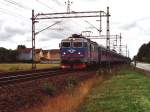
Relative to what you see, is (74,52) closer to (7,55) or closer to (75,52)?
(75,52)

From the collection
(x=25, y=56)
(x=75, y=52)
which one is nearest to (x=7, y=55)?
(x=25, y=56)

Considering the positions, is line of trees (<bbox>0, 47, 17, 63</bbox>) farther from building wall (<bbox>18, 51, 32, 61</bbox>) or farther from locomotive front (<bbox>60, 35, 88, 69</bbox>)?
locomotive front (<bbox>60, 35, 88, 69</bbox>)

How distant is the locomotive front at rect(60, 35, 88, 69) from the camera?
40688 mm

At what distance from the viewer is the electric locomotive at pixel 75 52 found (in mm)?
40719

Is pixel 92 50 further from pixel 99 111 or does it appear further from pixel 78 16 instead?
pixel 99 111

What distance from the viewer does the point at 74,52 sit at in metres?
41.2

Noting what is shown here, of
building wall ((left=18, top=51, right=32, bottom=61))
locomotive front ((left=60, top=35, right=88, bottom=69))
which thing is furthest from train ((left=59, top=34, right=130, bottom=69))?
building wall ((left=18, top=51, right=32, bottom=61))

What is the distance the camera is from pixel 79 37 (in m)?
44.0

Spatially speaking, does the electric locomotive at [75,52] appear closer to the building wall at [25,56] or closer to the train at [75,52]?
the train at [75,52]

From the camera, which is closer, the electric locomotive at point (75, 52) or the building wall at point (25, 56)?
the electric locomotive at point (75, 52)

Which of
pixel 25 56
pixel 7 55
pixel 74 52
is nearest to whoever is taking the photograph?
pixel 74 52

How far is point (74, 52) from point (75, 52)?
0.10 meters

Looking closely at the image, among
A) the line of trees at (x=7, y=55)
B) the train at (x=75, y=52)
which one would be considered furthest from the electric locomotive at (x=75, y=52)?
the line of trees at (x=7, y=55)

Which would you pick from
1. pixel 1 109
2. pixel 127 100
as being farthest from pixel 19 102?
pixel 127 100
